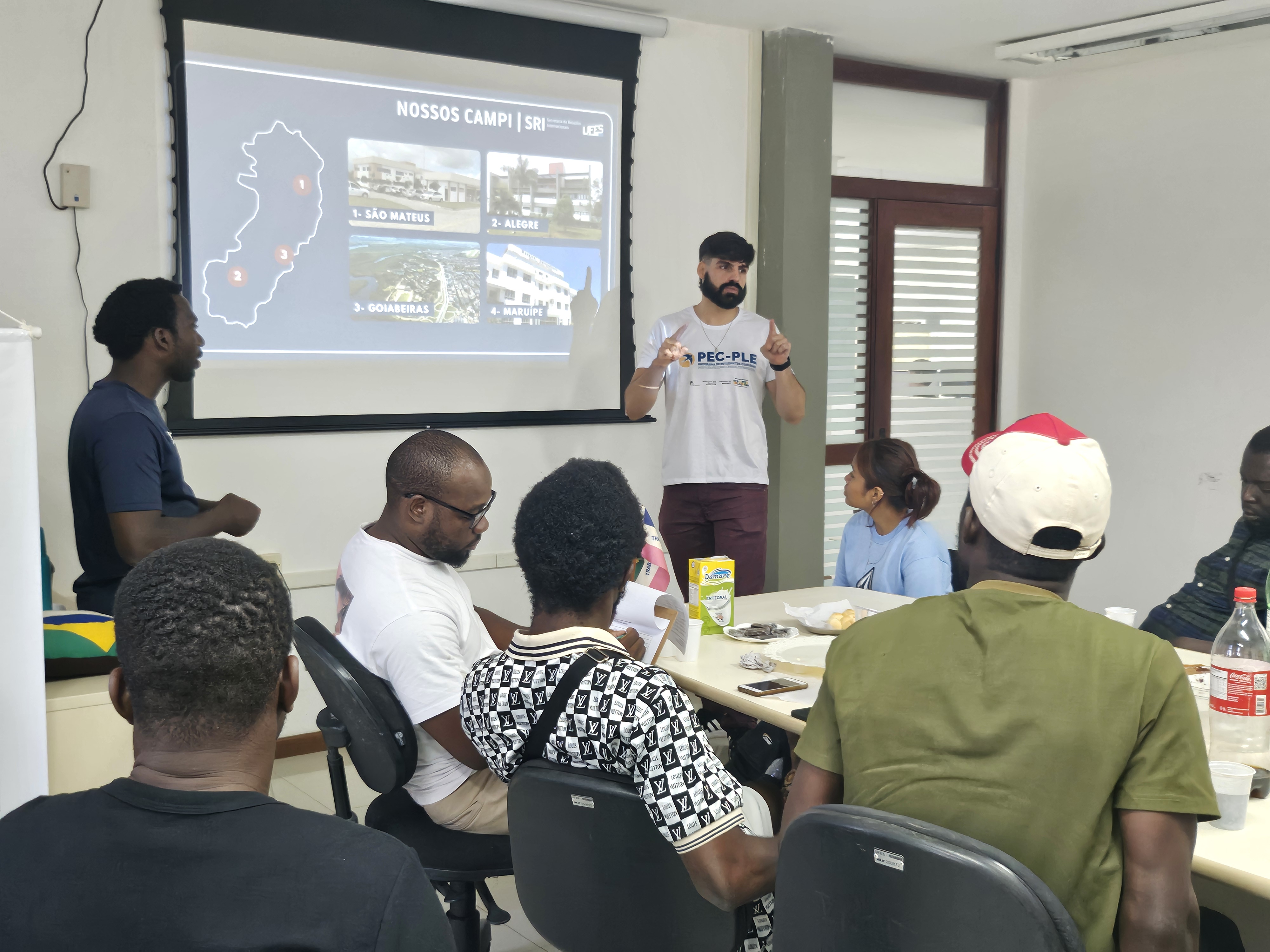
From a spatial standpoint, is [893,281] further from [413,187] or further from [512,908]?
[512,908]

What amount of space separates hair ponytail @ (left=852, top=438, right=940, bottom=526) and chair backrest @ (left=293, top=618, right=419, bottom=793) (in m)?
1.56

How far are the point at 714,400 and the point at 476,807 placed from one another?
91.6 inches

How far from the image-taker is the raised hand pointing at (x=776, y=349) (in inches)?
152

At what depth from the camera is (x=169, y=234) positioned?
3469 mm

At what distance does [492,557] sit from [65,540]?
1.48 meters

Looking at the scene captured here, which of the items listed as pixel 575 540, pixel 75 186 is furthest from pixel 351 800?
pixel 575 540

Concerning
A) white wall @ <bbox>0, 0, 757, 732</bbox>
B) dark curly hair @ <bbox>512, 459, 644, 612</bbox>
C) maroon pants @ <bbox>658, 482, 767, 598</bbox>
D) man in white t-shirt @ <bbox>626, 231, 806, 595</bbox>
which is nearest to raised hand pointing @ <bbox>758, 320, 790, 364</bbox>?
man in white t-shirt @ <bbox>626, 231, 806, 595</bbox>

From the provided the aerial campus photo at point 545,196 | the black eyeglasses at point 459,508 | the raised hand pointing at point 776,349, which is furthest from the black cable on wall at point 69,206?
the raised hand pointing at point 776,349

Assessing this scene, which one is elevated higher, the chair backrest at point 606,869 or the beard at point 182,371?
the beard at point 182,371

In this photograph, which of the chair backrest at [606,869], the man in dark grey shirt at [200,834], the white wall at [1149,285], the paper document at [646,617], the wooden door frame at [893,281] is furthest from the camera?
the wooden door frame at [893,281]

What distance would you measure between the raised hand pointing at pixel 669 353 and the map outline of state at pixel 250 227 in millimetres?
1275

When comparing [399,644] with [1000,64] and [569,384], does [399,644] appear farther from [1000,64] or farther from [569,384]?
[1000,64]

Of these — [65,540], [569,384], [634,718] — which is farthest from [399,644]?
[569,384]

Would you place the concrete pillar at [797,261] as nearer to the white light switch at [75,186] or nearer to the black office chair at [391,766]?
the white light switch at [75,186]
